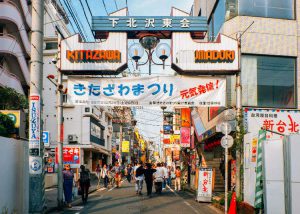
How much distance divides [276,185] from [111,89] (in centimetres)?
846

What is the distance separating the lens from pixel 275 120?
614 inches

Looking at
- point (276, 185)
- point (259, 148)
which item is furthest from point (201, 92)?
point (276, 185)

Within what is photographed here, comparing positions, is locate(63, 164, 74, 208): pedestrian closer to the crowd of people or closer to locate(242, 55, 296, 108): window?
the crowd of people

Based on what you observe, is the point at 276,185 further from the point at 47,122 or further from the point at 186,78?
the point at 47,122

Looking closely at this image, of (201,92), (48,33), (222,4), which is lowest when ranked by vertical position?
(201,92)

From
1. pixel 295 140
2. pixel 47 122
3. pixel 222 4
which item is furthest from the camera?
pixel 47 122

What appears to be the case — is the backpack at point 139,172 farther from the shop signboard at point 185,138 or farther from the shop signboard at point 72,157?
the shop signboard at point 185,138

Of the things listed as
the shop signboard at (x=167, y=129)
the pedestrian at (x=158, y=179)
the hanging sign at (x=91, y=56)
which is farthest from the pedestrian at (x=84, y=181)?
the shop signboard at (x=167, y=129)

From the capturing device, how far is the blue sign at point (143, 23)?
16.8 meters

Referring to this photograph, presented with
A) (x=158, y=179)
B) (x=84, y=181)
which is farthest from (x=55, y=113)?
(x=84, y=181)

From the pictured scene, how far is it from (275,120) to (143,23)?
6355mm

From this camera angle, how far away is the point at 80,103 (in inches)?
667

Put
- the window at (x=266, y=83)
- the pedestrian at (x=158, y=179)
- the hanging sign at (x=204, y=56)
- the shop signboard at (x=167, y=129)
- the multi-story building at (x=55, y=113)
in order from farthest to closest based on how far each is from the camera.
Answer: the shop signboard at (x=167, y=129) < the multi-story building at (x=55, y=113) < the pedestrian at (x=158, y=179) < the window at (x=266, y=83) < the hanging sign at (x=204, y=56)

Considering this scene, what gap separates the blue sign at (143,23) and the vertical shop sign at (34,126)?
5.33m
